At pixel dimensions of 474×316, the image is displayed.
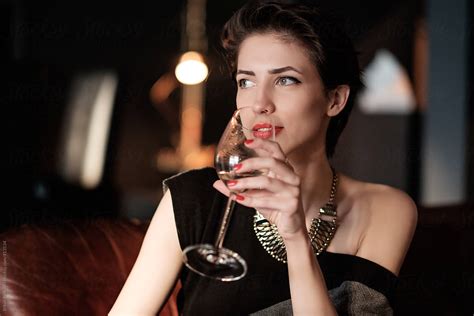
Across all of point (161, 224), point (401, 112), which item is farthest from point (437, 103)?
point (161, 224)

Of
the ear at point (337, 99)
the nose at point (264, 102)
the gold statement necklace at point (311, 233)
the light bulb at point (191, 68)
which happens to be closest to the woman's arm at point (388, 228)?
the gold statement necklace at point (311, 233)

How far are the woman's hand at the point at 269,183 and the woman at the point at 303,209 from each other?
306 mm

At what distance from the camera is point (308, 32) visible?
6.45ft

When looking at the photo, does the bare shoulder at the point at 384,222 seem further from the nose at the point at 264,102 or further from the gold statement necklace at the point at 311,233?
the nose at the point at 264,102

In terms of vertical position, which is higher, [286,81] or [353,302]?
[286,81]

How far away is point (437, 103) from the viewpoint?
453 centimetres

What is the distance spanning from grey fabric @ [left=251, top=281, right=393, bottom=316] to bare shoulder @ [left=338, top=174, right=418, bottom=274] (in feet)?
0.41

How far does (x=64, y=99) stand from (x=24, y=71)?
29 centimetres

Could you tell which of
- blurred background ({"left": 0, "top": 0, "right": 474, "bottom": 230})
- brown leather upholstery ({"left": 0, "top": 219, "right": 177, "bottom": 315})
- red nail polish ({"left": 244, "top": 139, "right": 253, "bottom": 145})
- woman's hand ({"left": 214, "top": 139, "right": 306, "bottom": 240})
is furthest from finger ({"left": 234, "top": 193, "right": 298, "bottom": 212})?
blurred background ({"left": 0, "top": 0, "right": 474, "bottom": 230})

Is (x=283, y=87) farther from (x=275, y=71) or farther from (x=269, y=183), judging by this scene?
(x=269, y=183)

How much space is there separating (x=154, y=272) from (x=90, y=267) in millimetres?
246

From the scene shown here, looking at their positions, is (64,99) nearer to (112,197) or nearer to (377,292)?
(112,197)

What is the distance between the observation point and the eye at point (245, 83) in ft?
6.24

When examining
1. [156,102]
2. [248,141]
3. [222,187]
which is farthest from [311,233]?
[156,102]
